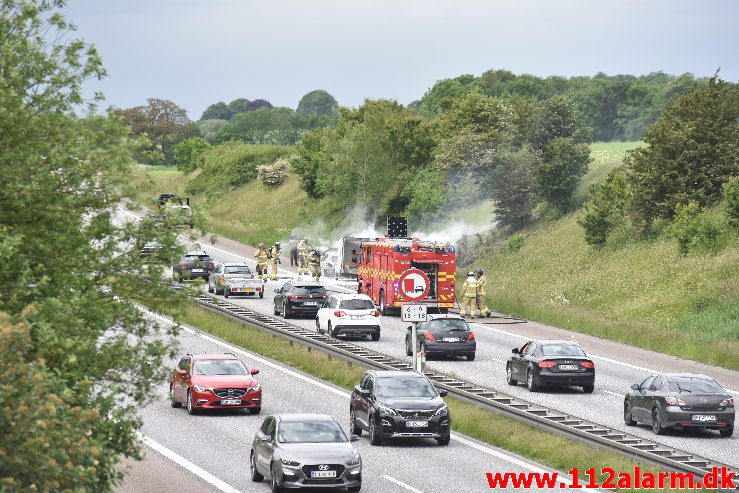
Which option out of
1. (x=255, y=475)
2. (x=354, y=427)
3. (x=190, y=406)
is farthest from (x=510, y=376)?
(x=255, y=475)

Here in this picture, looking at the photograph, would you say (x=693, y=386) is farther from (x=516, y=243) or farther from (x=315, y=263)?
(x=516, y=243)

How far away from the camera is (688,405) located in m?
33.5

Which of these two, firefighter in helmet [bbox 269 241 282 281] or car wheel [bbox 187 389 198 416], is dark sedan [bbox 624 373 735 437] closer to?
car wheel [bbox 187 389 198 416]

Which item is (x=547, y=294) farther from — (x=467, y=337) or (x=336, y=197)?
(x=336, y=197)

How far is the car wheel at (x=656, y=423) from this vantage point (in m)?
33.8

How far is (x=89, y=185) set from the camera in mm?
21859

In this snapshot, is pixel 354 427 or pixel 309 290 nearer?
pixel 354 427

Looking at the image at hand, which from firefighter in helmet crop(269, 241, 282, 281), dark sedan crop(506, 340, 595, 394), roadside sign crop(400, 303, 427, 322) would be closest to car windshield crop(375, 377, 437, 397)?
roadside sign crop(400, 303, 427, 322)

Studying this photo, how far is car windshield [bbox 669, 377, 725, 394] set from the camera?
33.8 m

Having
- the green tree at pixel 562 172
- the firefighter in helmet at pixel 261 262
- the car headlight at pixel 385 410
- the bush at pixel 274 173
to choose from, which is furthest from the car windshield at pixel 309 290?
the bush at pixel 274 173

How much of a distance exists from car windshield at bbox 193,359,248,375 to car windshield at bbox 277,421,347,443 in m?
11.2

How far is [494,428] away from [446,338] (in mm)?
13201

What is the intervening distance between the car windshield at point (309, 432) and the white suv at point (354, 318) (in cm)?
2458

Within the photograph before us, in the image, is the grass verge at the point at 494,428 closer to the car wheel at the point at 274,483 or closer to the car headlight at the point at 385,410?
the car headlight at the point at 385,410
